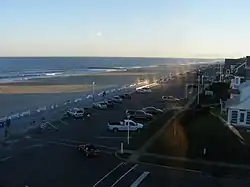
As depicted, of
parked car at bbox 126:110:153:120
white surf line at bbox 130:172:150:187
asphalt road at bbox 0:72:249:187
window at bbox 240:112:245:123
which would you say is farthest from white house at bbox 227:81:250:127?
white surf line at bbox 130:172:150:187

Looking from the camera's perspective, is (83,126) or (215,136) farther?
(83,126)

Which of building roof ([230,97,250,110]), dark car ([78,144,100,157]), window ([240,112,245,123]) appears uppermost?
building roof ([230,97,250,110])

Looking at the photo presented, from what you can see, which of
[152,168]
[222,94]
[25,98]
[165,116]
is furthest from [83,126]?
[25,98]

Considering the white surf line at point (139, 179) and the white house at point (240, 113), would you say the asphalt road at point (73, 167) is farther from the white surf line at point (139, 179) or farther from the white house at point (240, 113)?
the white house at point (240, 113)

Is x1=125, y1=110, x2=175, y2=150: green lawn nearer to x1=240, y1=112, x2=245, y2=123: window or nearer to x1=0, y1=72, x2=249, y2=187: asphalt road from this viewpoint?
x1=0, y1=72, x2=249, y2=187: asphalt road

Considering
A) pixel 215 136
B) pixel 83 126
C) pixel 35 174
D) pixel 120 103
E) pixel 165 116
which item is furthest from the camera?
pixel 120 103

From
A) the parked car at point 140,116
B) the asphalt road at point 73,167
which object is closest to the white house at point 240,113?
the asphalt road at point 73,167

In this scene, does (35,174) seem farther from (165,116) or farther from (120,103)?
(120,103)

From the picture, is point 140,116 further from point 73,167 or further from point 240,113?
point 73,167

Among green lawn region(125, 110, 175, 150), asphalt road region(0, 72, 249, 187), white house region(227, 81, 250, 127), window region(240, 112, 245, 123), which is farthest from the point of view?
window region(240, 112, 245, 123)
